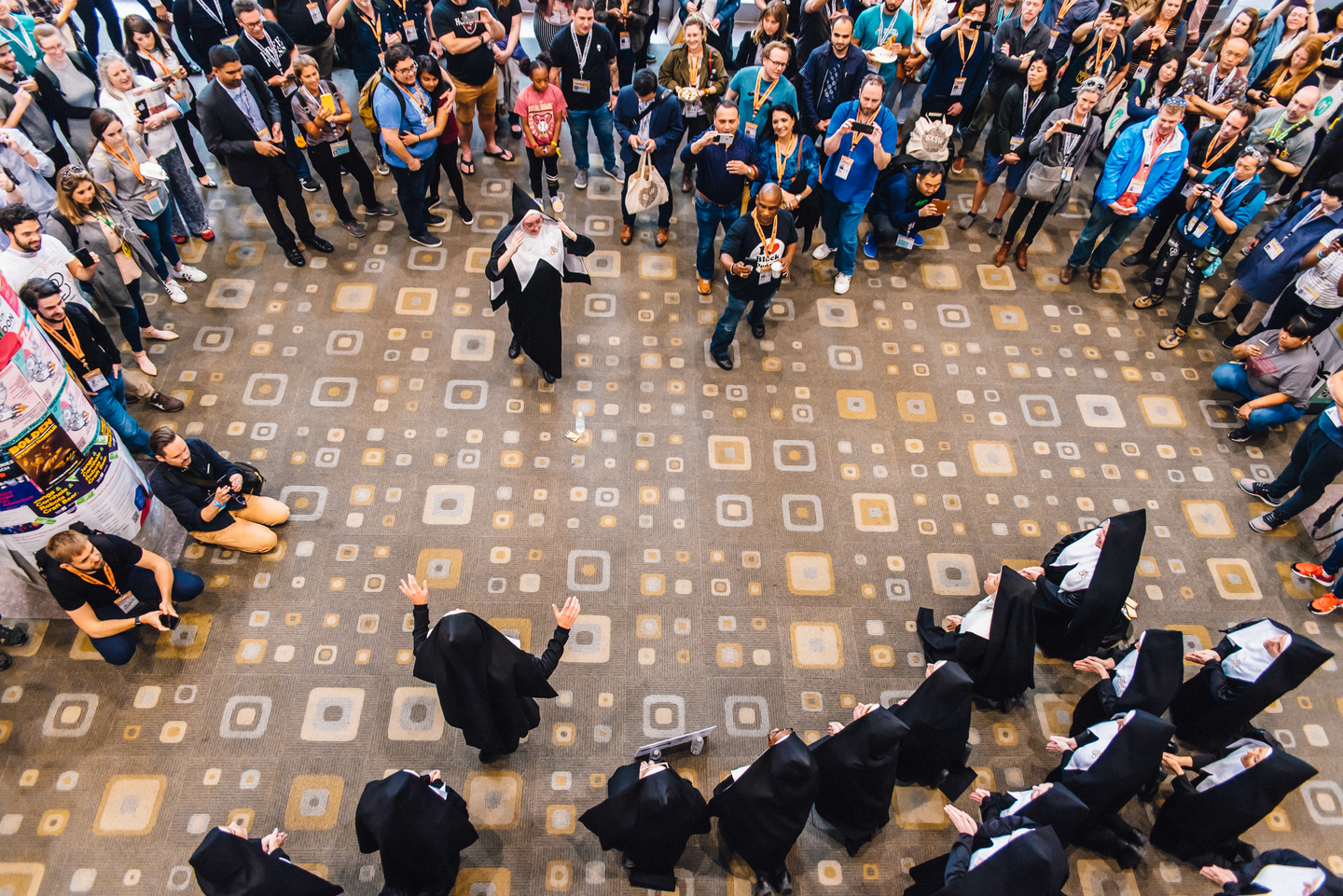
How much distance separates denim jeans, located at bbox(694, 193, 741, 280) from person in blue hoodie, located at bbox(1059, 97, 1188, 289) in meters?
3.08

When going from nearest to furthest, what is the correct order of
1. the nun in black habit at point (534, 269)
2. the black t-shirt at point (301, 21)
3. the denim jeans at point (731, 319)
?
the nun in black habit at point (534, 269) < the denim jeans at point (731, 319) < the black t-shirt at point (301, 21)

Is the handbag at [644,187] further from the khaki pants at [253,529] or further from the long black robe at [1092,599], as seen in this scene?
the long black robe at [1092,599]

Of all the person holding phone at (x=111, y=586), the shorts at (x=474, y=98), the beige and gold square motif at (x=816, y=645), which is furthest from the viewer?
the shorts at (x=474, y=98)

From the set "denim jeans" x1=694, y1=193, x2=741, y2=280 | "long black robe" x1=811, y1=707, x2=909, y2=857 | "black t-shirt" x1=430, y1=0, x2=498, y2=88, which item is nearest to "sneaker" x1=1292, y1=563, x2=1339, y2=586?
"long black robe" x1=811, y1=707, x2=909, y2=857

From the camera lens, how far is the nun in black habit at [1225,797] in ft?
12.8

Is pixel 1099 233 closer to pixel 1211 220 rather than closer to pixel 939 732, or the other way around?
pixel 1211 220

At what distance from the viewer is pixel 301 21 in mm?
7277

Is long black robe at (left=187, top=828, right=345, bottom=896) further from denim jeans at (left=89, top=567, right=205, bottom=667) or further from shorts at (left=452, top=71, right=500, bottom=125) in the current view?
shorts at (left=452, top=71, right=500, bottom=125)

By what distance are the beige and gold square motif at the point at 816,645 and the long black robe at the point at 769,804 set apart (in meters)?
1.14

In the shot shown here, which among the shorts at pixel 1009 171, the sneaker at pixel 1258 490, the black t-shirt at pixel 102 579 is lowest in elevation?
the sneaker at pixel 1258 490

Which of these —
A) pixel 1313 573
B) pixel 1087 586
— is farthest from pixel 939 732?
pixel 1313 573

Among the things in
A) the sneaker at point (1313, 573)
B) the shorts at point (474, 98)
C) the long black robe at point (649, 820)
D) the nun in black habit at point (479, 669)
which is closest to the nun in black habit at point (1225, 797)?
the sneaker at point (1313, 573)

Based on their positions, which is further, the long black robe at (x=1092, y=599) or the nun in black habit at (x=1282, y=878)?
the long black robe at (x=1092, y=599)

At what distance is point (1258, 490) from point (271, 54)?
9023 mm
